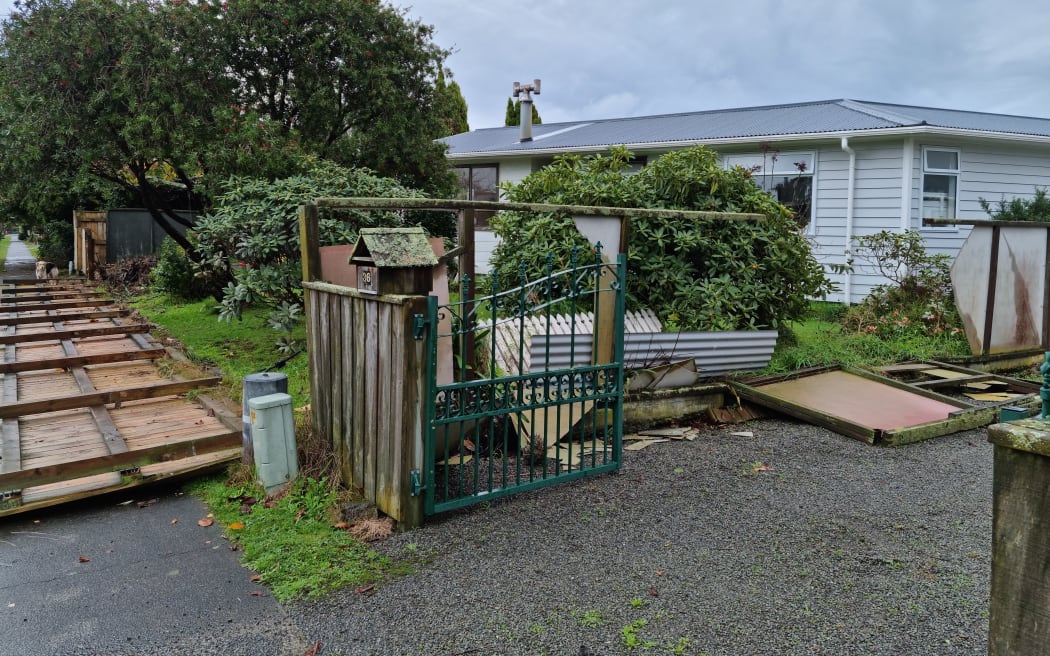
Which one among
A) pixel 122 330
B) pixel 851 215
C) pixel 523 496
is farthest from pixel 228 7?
pixel 851 215

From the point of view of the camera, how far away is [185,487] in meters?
4.68

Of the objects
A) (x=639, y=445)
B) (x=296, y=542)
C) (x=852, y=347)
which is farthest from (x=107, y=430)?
(x=852, y=347)

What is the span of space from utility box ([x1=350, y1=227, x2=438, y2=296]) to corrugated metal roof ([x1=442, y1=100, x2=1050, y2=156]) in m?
10.1

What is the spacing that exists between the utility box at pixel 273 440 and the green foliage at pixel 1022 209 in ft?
41.4

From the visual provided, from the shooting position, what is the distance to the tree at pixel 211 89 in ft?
33.6

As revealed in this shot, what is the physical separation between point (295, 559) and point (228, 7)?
385 inches

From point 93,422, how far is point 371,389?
9.71ft

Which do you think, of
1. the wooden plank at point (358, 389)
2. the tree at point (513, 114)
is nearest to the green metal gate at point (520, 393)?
the wooden plank at point (358, 389)

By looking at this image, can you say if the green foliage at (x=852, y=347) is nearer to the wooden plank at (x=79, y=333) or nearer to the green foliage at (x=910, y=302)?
the green foliage at (x=910, y=302)

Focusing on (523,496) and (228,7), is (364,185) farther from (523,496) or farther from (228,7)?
(228,7)

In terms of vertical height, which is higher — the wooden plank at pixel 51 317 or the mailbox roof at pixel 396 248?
the mailbox roof at pixel 396 248

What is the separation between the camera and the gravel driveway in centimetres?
294

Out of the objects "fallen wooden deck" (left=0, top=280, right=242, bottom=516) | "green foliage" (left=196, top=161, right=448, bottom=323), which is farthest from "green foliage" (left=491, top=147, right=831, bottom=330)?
"fallen wooden deck" (left=0, top=280, right=242, bottom=516)

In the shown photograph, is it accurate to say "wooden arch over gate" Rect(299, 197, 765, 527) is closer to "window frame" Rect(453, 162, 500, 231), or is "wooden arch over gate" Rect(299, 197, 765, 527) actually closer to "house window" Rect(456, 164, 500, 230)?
"window frame" Rect(453, 162, 500, 231)
